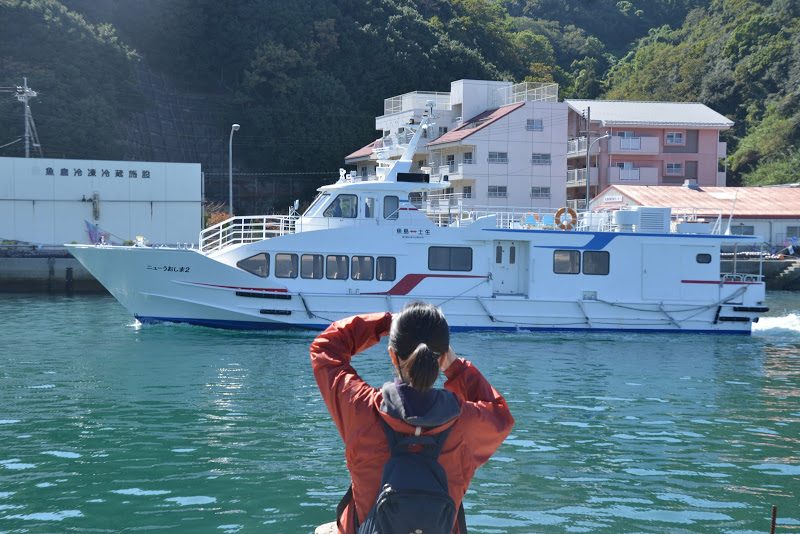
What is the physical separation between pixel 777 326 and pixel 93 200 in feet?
81.4

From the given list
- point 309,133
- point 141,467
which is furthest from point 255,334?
point 309,133

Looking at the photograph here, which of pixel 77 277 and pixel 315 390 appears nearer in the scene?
pixel 315 390

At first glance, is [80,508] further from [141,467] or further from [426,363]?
[426,363]

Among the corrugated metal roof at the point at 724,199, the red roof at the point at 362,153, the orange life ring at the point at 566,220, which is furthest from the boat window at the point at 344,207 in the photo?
the red roof at the point at 362,153

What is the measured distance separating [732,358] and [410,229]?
7566 mm

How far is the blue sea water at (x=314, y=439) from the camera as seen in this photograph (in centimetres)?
788

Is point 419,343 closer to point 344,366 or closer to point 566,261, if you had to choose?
point 344,366

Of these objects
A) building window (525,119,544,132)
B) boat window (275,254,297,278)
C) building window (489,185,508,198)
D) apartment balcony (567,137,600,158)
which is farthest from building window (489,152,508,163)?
boat window (275,254,297,278)

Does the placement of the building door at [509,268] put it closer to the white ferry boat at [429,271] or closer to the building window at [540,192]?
the white ferry boat at [429,271]

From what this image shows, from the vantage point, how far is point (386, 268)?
2127 cm

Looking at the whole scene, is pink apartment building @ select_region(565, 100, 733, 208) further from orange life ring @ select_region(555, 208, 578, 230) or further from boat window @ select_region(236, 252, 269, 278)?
boat window @ select_region(236, 252, 269, 278)

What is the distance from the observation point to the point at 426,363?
357 centimetres

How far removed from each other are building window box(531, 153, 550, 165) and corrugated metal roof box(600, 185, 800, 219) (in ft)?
Result: 10.9

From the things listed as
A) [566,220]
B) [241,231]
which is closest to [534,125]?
[566,220]
